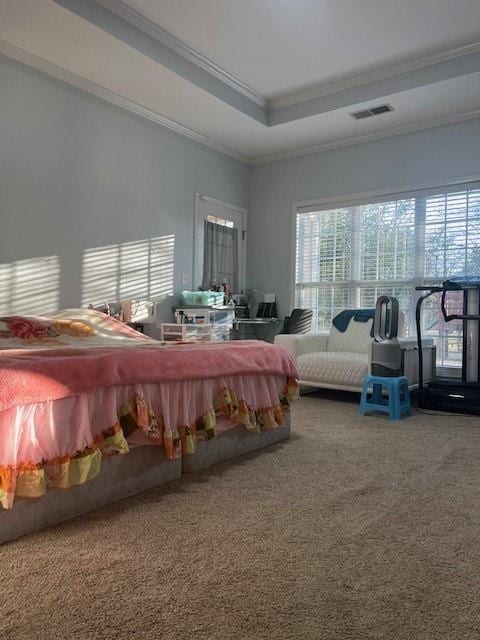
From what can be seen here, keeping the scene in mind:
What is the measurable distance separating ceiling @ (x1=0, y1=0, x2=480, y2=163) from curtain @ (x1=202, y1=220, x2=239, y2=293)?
3.75 feet

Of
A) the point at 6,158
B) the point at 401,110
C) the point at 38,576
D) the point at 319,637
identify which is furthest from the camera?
the point at 401,110

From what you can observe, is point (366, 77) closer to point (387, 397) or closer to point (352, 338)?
point (352, 338)

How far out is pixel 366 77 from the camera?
15.0ft

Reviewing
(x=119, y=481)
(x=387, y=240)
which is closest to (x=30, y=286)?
(x=119, y=481)

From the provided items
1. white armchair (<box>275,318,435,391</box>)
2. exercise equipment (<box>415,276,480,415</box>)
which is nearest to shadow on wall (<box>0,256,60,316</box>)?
white armchair (<box>275,318,435,391</box>)

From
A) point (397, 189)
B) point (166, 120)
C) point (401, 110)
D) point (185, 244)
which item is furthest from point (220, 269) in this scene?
point (401, 110)

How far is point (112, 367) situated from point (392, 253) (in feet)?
13.5

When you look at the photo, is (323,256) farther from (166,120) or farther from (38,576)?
(38,576)

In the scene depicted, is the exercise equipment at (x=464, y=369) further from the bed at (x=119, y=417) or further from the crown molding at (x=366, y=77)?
the crown molding at (x=366, y=77)

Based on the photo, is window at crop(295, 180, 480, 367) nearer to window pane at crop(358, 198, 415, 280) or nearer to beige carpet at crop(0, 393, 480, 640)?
window pane at crop(358, 198, 415, 280)

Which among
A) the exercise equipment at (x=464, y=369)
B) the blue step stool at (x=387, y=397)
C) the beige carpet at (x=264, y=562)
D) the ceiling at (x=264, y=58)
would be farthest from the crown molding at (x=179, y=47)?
the beige carpet at (x=264, y=562)

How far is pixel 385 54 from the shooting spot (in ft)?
14.0

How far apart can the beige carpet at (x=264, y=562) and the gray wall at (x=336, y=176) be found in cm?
356

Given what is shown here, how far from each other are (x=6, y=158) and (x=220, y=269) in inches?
110
